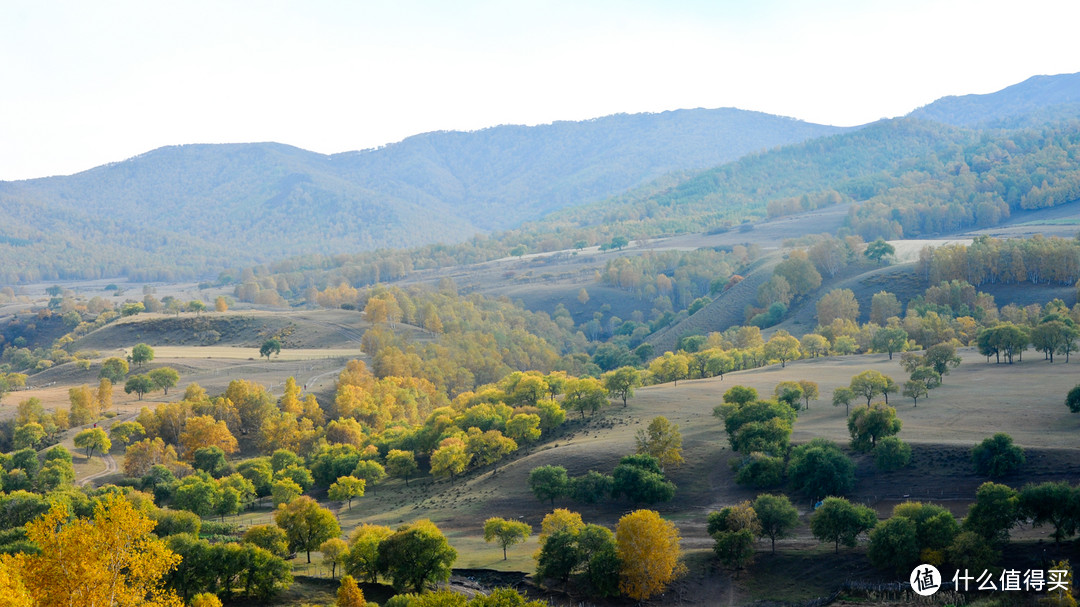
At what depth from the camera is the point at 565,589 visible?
5341cm

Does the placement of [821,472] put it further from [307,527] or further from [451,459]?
[307,527]

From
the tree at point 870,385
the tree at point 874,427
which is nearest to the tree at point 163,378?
the tree at point 870,385

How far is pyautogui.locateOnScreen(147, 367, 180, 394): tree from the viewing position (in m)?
123

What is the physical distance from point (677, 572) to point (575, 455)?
27446 mm

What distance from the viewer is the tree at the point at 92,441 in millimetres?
93875

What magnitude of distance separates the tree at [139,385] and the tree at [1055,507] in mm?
112090

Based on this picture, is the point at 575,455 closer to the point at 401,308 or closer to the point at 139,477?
the point at 139,477

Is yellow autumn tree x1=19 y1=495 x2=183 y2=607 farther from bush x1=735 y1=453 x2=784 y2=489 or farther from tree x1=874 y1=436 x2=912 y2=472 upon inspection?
tree x1=874 y1=436 x2=912 y2=472

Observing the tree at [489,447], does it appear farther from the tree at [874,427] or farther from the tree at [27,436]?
the tree at [27,436]

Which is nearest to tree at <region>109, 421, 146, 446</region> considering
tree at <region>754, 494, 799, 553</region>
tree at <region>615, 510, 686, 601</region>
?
tree at <region>615, 510, 686, 601</region>

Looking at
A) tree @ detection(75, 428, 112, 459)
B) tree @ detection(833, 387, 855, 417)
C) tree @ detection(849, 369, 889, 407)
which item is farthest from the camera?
tree @ detection(75, 428, 112, 459)

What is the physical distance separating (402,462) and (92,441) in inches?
1452

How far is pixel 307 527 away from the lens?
205 ft

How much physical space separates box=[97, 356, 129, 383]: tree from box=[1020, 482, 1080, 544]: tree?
12014cm
